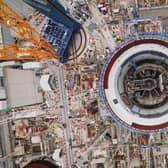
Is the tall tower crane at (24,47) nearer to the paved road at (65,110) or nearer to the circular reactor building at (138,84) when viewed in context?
the paved road at (65,110)

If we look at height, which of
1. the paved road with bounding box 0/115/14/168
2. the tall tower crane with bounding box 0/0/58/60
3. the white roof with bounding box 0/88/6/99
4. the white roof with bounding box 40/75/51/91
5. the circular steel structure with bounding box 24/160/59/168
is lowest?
the circular steel structure with bounding box 24/160/59/168

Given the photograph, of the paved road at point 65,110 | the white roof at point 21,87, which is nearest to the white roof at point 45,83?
the white roof at point 21,87

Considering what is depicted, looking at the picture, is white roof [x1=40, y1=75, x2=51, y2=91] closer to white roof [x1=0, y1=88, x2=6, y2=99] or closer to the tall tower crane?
the tall tower crane

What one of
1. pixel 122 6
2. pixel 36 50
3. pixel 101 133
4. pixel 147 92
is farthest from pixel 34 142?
pixel 122 6

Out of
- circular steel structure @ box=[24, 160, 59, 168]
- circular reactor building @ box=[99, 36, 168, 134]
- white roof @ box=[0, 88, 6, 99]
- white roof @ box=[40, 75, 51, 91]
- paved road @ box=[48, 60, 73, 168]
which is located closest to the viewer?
circular reactor building @ box=[99, 36, 168, 134]

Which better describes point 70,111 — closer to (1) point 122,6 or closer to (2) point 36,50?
(2) point 36,50

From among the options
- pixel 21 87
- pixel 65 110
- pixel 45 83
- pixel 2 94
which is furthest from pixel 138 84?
pixel 2 94

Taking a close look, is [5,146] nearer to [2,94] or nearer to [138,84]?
[2,94]

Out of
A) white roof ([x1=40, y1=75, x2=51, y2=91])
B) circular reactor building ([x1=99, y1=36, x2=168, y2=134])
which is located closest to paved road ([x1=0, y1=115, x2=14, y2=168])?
white roof ([x1=40, y1=75, x2=51, y2=91])
